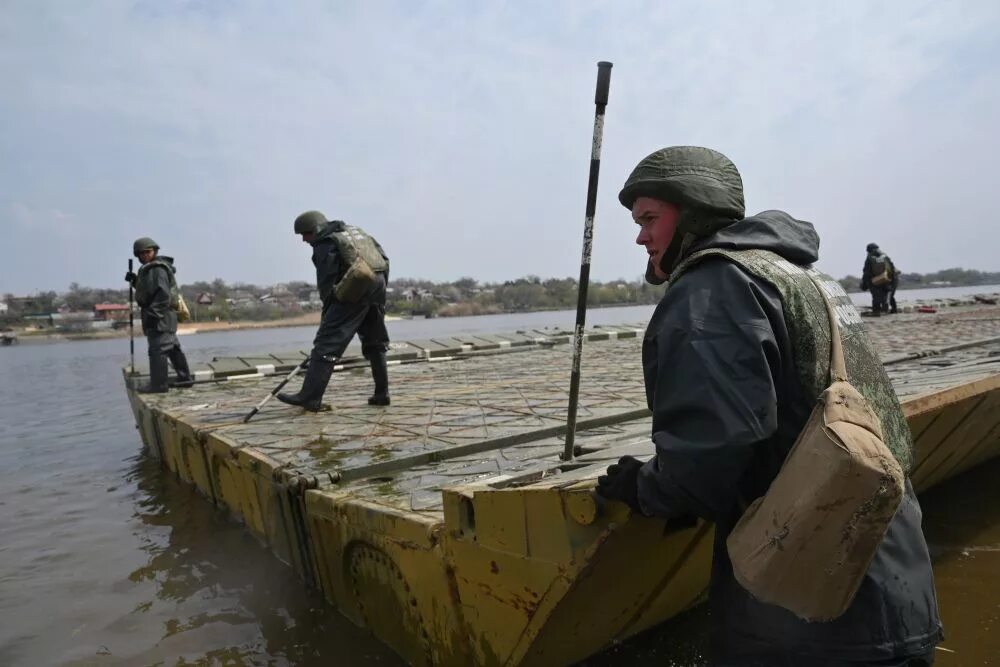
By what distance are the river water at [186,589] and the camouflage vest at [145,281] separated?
2.44m

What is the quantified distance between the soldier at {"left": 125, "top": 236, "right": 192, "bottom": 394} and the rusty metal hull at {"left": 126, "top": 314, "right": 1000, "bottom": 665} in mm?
2208

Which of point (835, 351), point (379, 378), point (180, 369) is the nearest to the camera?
point (835, 351)

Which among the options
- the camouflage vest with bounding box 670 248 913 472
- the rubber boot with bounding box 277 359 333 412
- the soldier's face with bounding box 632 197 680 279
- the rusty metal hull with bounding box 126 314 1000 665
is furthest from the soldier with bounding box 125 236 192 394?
the camouflage vest with bounding box 670 248 913 472

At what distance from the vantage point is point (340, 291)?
21.4ft

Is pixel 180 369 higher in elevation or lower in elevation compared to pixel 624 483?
lower

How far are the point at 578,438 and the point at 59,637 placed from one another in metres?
3.63

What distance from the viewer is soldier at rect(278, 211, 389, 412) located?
6.62 metres

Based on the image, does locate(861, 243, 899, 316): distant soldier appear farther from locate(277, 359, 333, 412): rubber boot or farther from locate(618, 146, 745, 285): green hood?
locate(618, 146, 745, 285): green hood

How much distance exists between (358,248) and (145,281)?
4.48 metres

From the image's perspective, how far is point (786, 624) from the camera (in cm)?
183

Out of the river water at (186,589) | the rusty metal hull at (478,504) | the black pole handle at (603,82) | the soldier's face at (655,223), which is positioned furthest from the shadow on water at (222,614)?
the black pole handle at (603,82)

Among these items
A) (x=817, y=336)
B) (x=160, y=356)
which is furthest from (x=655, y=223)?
(x=160, y=356)

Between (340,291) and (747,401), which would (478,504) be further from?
(340,291)

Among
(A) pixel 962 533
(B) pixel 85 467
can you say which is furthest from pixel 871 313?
(B) pixel 85 467
